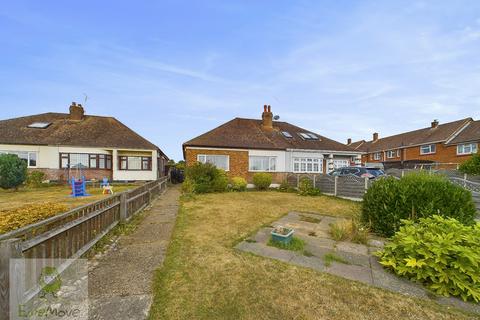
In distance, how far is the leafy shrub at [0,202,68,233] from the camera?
304 cm

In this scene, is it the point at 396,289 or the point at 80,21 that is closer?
the point at 396,289

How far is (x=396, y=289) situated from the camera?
3.42 m

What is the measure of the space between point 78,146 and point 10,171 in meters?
5.44

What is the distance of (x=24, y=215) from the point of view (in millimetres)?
3373

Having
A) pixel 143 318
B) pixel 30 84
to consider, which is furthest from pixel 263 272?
pixel 30 84

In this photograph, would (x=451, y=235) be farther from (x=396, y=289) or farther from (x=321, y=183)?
(x=321, y=183)

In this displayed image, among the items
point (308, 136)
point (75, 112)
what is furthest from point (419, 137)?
point (75, 112)

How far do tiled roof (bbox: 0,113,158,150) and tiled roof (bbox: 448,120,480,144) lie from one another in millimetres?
33372

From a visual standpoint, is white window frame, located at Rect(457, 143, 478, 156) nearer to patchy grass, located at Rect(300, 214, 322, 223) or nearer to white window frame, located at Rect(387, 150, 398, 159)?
white window frame, located at Rect(387, 150, 398, 159)

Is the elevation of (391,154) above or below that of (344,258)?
above

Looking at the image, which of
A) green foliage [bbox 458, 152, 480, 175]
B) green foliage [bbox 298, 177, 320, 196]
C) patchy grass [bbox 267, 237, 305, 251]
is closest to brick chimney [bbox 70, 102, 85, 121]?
green foliage [bbox 298, 177, 320, 196]

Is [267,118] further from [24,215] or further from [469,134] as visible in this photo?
[469,134]

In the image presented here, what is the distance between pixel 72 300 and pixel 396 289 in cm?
462

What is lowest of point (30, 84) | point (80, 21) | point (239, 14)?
point (30, 84)
